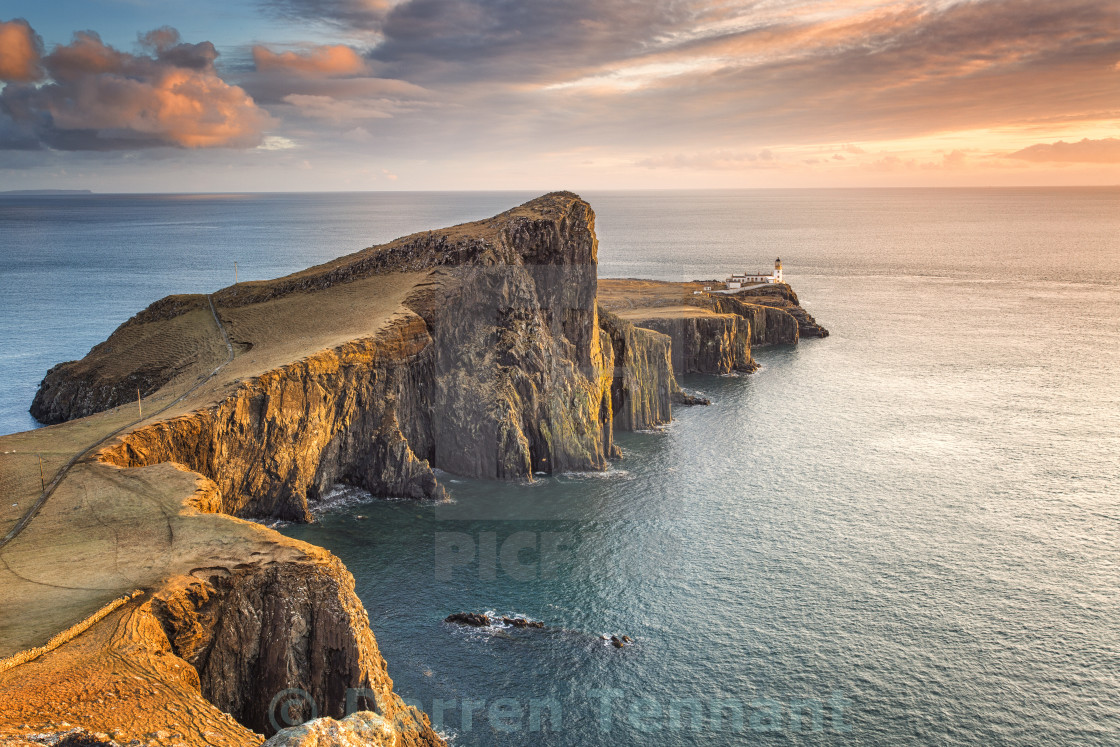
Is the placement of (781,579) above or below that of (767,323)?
below

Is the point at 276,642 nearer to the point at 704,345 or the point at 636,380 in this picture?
the point at 636,380

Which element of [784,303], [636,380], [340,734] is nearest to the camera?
[340,734]

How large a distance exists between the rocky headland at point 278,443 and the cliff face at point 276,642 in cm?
8

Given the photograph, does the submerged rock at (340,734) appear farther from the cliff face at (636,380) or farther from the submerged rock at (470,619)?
the cliff face at (636,380)

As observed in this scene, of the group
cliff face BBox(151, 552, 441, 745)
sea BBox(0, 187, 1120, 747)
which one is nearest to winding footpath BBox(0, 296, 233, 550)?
cliff face BBox(151, 552, 441, 745)

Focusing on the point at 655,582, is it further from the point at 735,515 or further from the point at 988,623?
the point at 988,623

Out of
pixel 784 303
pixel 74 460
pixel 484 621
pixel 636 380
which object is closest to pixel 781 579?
pixel 484 621

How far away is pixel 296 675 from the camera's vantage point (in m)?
31.5

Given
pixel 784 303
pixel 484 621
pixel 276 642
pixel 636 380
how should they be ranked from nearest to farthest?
pixel 276 642 → pixel 484 621 → pixel 636 380 → pixel 784 303

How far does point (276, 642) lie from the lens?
31594mm

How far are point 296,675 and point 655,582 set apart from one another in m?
28.3

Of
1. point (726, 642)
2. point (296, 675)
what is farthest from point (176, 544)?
point (726, 642)

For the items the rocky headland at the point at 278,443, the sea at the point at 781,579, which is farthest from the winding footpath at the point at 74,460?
the sea at the point at 781,579

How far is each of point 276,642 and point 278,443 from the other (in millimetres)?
32871
